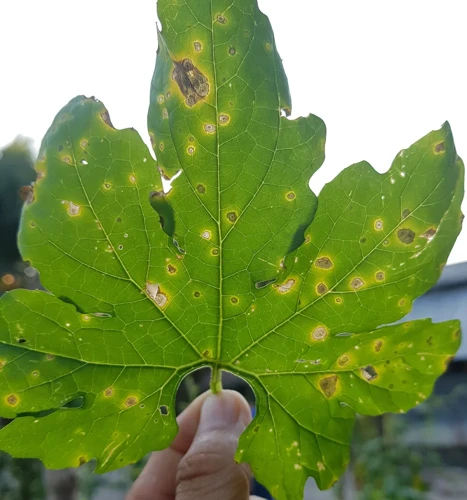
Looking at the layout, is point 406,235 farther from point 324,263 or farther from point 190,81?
point 190,81

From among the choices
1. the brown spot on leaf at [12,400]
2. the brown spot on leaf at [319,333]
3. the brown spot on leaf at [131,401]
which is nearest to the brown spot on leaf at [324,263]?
the brown spot on leaf at [319,333]

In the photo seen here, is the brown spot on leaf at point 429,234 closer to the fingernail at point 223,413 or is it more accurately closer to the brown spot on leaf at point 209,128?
the brown spot on leaf at point 209,128

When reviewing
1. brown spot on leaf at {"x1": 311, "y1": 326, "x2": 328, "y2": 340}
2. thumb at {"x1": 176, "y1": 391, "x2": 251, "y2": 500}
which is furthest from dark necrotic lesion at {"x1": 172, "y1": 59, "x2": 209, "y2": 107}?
thumb at {"x1": 176, "y1": 391, "x2": 251, "y2": 500}

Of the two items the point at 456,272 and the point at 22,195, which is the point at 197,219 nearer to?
the point at 22,195

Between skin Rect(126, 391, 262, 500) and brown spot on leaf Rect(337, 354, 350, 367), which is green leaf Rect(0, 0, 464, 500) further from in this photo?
skin Rect(126, 391, 262, 500)

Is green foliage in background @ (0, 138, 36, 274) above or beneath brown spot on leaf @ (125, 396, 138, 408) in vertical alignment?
beneath

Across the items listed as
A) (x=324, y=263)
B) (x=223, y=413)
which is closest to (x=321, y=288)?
(x=324, y=263)

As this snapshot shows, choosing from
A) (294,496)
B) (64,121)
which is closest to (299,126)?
(64,121)
